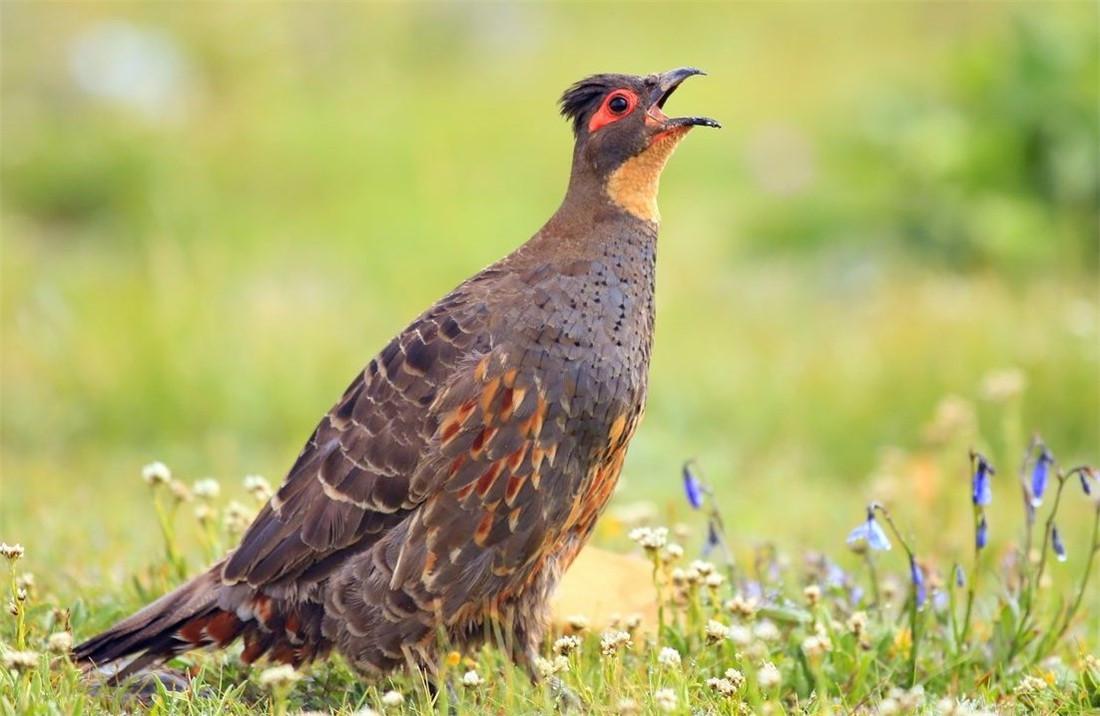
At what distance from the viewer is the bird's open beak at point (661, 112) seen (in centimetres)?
482

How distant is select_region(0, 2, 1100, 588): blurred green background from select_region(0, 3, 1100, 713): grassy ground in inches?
1.2

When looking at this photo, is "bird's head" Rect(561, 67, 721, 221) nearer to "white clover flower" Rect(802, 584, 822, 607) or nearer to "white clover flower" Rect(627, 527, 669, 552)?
"white clover flower" Rect(627, 527, 669, 552)

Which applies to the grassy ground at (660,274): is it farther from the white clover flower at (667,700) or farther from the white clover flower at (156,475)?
the white clover flower at (156,475)

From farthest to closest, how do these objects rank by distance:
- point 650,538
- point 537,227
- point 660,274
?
point 537,227 < point 660,274 < point 650,538

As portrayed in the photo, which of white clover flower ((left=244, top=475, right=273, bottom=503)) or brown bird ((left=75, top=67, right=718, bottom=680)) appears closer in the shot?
brown bird ((left=75, top=67, right=718, bottom=680))

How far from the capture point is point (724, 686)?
3.96 metres

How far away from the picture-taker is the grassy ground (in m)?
5.24

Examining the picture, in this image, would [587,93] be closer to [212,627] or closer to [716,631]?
[716,631]

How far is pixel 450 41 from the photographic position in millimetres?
17875

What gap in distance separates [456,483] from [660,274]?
23.9 ft

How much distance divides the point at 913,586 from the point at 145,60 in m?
12.7

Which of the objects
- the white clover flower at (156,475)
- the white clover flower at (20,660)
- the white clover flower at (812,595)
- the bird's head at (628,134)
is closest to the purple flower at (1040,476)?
the white clover flower at (812,595)

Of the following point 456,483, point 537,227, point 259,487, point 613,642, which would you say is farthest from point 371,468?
point 537,227

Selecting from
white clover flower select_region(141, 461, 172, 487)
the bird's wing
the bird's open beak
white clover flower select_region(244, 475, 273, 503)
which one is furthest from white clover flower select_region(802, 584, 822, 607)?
white clover flower select_region(141, 461, 172, 487)
